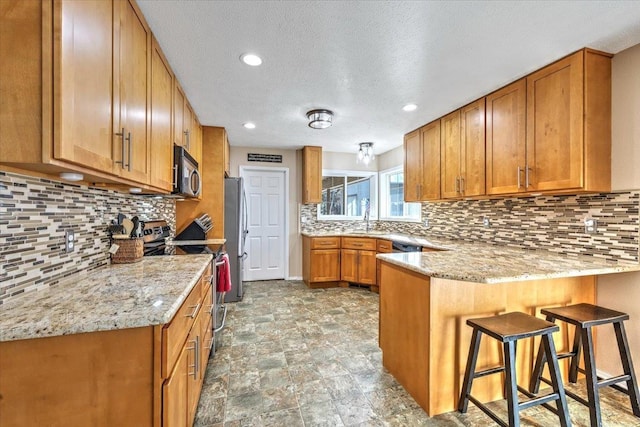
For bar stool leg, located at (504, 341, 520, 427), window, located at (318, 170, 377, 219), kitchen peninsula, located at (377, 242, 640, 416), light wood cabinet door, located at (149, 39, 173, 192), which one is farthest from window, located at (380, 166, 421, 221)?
light wood cabinet door, located at (149, 39, 173, 192)

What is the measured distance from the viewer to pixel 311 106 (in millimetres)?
2924

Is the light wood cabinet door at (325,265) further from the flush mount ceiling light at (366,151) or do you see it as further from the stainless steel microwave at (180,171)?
the stainless steel microwave at (180,171)

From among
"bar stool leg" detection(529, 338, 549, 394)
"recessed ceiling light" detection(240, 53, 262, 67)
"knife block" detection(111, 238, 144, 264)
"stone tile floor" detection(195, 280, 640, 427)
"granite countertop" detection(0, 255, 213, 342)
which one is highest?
"recessed ceiling light" detection(240, 53, 262, 67)

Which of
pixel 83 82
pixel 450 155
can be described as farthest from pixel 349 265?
pixel 83 82

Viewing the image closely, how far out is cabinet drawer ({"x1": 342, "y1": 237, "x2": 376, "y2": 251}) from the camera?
432cm

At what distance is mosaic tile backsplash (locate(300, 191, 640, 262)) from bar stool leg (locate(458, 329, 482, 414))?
47.2 inches

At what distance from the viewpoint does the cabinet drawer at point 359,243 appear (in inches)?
170

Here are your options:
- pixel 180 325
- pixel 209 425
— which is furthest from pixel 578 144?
pixel 209 425

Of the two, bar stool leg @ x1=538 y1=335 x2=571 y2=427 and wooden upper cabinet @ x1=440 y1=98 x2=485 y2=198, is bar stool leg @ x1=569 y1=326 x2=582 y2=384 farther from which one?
wooden upper cabinet @ x1=440 y1=98 x2=485 y2=198

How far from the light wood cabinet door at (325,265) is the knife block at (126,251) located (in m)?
2.84

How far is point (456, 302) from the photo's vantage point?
175 centimetres

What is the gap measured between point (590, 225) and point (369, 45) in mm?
2040

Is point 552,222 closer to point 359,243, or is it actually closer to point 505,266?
point 505,266

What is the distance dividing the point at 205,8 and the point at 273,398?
2.36 metres
